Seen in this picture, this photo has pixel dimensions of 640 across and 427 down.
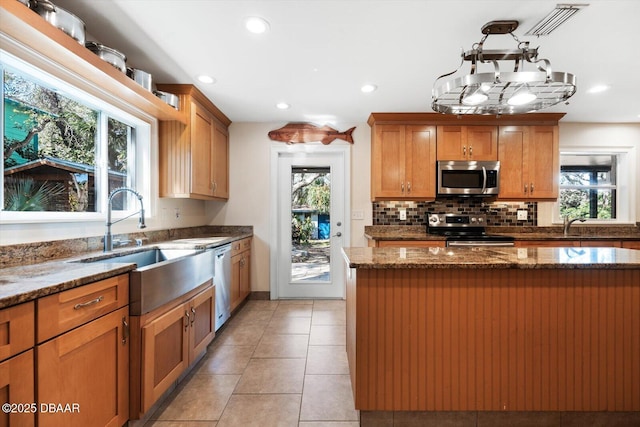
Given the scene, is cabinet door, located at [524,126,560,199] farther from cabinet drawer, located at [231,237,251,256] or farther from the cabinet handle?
the cabinet handle

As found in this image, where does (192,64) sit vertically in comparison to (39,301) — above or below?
above

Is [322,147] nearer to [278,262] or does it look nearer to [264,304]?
[278,262]

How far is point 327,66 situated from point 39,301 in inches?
90.6

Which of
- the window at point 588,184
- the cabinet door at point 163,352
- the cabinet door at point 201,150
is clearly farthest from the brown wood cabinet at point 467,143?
the cabinet door at point 163,352

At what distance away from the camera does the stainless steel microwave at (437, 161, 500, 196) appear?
351 cm

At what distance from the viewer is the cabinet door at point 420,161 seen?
357 centimetres

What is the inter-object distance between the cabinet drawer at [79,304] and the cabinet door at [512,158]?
3.89 meters

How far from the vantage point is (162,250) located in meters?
2.40

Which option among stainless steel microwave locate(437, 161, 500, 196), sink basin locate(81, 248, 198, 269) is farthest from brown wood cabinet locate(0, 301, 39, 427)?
stainless steel microwave locate(437, 161, 500, 196)

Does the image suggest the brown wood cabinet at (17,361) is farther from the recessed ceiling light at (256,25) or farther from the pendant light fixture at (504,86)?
the pendant light fixture at (504,86)

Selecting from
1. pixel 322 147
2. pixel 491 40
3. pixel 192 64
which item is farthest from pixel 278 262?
pixel 491 40

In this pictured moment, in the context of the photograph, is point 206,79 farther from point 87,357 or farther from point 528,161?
point 528,161

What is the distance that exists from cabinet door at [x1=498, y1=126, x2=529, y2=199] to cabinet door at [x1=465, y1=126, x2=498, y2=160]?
84 millimetres

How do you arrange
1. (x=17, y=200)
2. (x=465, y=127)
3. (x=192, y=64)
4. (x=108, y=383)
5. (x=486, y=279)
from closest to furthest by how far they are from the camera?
(x=108, y=383) < (x=486, y=279) < (x=17, y=200) < (x=192, y=64) < (x=465, y=127)
